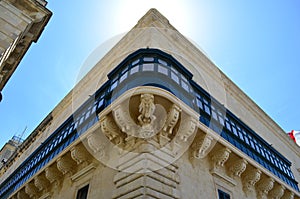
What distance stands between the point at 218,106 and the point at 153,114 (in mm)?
4535

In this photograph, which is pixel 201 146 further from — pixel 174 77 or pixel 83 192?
pixel 83 192

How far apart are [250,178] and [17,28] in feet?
34.7

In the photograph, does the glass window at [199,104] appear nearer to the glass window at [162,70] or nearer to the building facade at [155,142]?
the building facade at [155,142]

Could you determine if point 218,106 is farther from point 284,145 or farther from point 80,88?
point 284,145

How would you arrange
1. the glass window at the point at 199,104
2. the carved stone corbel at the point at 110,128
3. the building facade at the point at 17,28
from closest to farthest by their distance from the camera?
the building facade at the point at 17,28 < the carved stone corbel at the point at 110,128 < the glass window at the point at 199,104

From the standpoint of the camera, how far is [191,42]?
14625 mm

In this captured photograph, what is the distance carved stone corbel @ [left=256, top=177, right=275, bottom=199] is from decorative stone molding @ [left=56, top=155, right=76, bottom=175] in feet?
28.0

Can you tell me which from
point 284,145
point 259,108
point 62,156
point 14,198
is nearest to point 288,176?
point 259,108

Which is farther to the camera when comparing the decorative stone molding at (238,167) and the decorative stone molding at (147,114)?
the decorative stone molding at (238,167)

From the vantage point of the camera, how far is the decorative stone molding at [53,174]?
10757 mm

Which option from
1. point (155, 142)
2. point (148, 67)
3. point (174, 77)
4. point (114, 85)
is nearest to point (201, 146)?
point (155, 142)

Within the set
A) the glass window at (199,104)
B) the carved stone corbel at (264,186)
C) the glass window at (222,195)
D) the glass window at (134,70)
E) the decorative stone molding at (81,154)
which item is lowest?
the glass window at (222,195)

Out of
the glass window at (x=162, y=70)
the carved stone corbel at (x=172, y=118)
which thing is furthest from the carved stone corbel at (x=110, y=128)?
the glass window at (x=162, y=70)

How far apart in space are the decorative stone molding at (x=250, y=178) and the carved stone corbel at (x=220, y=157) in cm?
190
